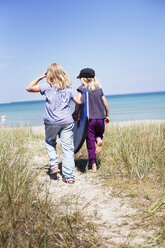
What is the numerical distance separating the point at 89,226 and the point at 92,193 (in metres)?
0.90

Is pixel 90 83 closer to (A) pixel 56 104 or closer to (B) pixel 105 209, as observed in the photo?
(A) pixel 56 104

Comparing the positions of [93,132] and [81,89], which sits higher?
[81,89]

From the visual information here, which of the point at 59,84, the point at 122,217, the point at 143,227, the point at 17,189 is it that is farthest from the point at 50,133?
the point at 143,227

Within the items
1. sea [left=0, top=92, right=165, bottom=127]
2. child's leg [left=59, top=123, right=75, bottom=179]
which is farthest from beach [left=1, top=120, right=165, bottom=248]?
sea [left=0, top=92, right=165, bottom=127]

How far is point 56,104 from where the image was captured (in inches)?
135

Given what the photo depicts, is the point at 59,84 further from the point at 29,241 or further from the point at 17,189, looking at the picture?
the point at 29,241

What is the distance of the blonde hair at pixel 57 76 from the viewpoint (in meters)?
3.45

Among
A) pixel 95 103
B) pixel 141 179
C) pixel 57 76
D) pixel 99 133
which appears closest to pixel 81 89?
pixel 95 103

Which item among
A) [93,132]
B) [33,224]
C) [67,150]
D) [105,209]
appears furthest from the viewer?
[93,132]

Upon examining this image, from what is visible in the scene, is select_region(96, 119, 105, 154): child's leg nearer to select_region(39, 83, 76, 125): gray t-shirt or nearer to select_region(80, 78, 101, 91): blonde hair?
select_region(80, 78, 101, 91): blonde hair

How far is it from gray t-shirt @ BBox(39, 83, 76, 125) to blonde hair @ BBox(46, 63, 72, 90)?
2.3 inches

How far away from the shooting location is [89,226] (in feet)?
7.32

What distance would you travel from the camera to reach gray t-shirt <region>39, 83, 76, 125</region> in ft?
11.2

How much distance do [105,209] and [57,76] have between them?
5.96 feet
